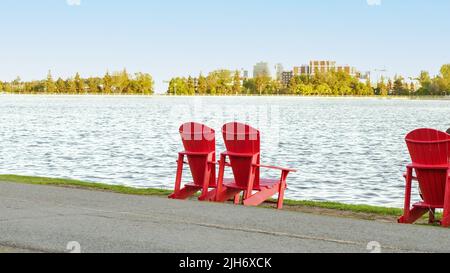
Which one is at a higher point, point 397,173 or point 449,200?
point 449,200

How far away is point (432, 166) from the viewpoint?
11438 millimetres

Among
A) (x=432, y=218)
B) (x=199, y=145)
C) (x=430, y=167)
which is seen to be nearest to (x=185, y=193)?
(x=199, y=145)

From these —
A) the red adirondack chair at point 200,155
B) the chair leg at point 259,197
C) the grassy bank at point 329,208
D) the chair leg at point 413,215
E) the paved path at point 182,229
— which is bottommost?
the grassy bank at point 329,208

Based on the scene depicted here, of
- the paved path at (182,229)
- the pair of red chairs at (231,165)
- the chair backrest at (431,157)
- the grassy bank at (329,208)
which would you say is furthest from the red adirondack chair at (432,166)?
the pair of red chairs at (231,165)

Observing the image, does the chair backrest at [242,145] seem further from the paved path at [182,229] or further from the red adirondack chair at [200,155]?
the paved path at [182,229]

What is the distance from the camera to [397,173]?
29.5 meters

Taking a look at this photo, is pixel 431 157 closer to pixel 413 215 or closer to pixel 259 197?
pixel 413 215

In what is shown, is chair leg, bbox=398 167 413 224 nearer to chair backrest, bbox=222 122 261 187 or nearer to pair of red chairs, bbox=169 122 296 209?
pair of red chairs, bbox=169 122 296 209

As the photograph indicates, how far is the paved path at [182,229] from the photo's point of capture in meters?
Result: 8.62

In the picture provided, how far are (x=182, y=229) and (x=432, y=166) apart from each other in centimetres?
405

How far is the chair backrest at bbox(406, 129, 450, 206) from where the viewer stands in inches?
444
